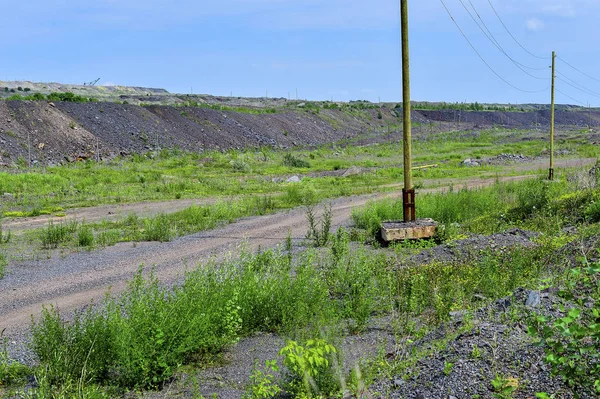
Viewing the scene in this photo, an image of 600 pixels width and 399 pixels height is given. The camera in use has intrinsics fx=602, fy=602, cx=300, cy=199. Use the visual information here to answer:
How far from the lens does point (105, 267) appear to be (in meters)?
11.6

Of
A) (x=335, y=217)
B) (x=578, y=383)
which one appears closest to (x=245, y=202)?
(x=335, y=217)

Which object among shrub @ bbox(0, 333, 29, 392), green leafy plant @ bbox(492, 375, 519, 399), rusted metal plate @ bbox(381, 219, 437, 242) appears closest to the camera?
green leafy plant @ bbox(492, 375, 519, 399)

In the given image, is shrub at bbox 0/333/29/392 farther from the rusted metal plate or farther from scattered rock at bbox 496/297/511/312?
the rusted metal plate

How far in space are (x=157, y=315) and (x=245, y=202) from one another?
566 inches

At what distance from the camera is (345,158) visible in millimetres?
47250

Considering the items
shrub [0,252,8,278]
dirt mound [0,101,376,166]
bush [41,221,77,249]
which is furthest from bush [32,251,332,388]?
dirt mound [0,101,376,166]

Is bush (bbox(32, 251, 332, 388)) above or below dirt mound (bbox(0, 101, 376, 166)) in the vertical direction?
below

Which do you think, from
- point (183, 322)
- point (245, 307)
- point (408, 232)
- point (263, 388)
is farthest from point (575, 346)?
point (408, 232)

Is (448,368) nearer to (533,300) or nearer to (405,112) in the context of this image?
(533,300)

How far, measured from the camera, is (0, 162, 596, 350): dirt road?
30.0ft

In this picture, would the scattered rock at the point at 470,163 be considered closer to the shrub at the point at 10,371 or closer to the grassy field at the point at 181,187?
the grassy field at the point at 181,187

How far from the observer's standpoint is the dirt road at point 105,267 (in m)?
9.16

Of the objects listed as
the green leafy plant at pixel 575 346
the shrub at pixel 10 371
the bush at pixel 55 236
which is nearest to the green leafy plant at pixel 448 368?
the green leafy plant at pixel 575 346

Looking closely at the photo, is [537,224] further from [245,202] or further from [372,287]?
[245,202]
